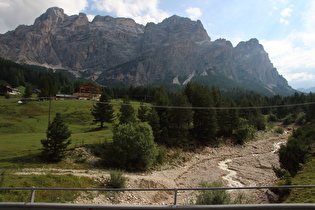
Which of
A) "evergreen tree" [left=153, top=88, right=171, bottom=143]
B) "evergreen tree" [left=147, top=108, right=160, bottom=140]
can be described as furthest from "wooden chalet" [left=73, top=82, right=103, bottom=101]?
"evergreen tree" [left=147, top=108, right=160, bottom=140]

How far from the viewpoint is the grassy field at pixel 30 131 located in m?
29.0

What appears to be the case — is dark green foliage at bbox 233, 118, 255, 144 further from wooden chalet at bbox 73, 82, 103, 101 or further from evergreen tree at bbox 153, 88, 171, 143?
wooden chalet at bbox 73, 82, 103, 101

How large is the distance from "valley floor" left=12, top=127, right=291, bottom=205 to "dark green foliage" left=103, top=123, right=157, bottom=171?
229 cm

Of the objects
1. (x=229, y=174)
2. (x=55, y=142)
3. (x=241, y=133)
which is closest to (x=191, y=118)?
(x=229, y=174)

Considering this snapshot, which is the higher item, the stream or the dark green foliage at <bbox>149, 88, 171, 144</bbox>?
the dark green foliage at <bbox>149, 88, 171, 144</bbox>

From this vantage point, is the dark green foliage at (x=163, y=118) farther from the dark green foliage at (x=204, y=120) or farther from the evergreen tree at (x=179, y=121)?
the dark green foliage at (x=204, y=120)

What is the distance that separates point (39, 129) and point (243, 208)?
56.6 metres

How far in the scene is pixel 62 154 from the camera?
102 feet

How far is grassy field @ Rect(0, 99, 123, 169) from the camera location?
95.2 ft

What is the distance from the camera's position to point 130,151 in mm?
33375

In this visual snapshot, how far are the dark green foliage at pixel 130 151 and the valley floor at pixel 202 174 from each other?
7.51 feet

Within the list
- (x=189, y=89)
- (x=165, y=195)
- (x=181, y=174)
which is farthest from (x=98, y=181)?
(x=189, y=89)

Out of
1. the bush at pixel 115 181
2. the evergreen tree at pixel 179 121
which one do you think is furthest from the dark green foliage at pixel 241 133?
the bush at pixel 115 181

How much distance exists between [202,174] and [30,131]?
4204 centimetres
